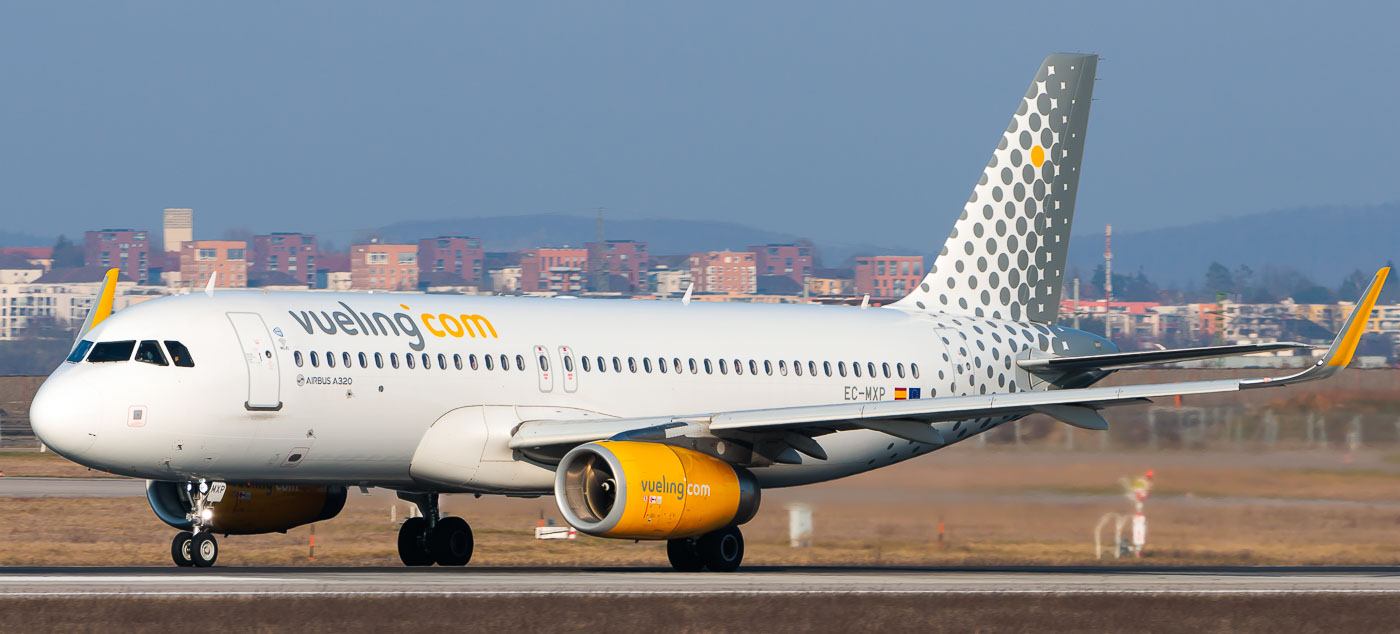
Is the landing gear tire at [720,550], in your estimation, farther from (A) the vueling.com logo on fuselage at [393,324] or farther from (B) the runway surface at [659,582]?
→ (A) the vueling.com logo on fuselage at [393,324]

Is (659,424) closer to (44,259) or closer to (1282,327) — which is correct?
(1282,327)

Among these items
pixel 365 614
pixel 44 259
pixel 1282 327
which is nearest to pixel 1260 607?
pixel 365 614

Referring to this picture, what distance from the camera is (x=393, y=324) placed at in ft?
83.9

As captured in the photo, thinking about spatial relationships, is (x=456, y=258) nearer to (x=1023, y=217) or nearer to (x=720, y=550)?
(x=1023, y=217)

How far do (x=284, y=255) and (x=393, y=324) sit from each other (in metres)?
162

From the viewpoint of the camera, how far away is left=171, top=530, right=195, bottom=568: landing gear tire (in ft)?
80.1

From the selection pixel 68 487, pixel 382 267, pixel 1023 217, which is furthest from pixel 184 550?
pixel 382 267

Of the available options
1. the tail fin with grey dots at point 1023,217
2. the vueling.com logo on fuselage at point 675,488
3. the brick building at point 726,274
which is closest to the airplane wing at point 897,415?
the vueling.com logo on fuselage at point 675,488

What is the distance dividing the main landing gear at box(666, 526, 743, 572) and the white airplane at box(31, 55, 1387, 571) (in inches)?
1.3

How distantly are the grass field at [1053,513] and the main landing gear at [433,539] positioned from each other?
1.67m

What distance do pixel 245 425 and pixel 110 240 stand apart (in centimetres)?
17140

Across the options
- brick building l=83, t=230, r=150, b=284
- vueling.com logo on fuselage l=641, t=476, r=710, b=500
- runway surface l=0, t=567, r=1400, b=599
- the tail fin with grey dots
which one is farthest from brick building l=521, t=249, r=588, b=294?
vueling.com logo on fuselage l=641, t=476, r=710, b=500

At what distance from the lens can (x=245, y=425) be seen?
2373 centimetres

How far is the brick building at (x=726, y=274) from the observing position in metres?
184
